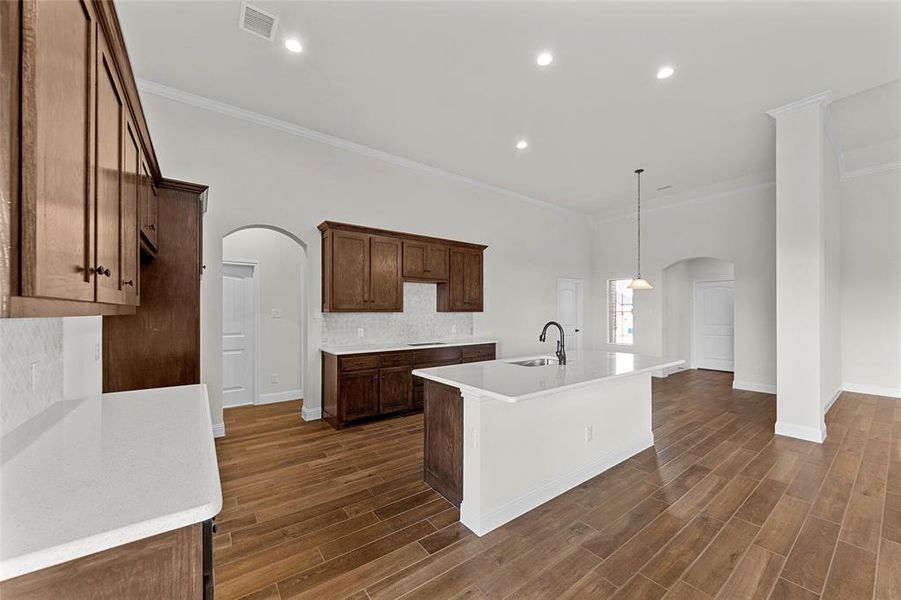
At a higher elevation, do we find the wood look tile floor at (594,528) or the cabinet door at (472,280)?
the cabinet door at (472,280)

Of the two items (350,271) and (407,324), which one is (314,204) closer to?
(350,271)

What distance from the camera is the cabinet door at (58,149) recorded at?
2.35 ft

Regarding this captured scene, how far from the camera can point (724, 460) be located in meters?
3.30

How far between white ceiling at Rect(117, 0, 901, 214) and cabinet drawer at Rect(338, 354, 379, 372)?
268 centimetres

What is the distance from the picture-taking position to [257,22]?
2.75 m

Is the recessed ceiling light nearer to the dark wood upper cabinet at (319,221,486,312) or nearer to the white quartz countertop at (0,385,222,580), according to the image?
the dark wood upper cabinet at (319,221,486,312)

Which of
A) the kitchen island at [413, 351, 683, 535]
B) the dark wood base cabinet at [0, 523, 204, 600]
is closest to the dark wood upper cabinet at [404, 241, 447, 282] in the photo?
the kitchen island at [413, 351, 683, 535]

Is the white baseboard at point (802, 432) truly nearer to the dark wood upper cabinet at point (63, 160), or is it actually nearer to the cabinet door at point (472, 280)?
the cabinet door at point (472, 280)

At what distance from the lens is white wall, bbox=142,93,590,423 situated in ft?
12.5

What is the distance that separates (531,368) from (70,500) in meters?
2.51

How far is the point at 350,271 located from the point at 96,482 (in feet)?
11.8

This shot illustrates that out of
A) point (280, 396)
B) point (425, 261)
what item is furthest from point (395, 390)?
point (280, 396)

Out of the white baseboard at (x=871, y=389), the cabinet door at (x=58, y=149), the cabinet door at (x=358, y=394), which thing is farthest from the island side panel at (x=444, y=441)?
the white baseboard at (x=871, y=389)

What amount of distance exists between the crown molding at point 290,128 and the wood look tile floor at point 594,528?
3.43 metres
